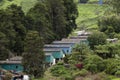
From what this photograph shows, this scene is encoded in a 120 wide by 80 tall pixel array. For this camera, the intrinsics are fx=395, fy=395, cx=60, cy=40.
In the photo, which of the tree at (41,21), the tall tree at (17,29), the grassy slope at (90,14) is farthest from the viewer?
the grassy slope at (90,14)

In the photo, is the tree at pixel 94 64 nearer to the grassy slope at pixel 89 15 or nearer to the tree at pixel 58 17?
the tree at pixel 58 17

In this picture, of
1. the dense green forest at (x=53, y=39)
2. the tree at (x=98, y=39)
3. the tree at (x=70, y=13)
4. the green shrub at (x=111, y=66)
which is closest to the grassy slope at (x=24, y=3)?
the tree at (x=70, y=13)

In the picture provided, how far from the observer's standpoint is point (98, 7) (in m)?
76.8

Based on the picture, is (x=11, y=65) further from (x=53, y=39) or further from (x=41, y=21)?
(x=53, y=39)

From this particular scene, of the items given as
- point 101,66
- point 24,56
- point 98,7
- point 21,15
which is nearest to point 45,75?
point 24,56

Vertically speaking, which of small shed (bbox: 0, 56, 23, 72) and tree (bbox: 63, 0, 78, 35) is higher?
tree (bbox: 63, 0, 78, 35)

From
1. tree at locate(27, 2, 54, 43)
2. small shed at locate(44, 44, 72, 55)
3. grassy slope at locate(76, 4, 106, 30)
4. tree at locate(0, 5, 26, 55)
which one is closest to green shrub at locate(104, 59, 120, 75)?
tree at locate(0, 5, 26, 55)

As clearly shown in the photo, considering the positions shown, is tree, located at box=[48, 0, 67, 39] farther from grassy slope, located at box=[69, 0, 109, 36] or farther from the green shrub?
grassy slope, located at box=[69, 0, 109, 36]

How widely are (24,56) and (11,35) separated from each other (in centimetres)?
591

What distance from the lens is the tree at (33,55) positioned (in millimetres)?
31891

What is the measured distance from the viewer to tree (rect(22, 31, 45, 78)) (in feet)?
105

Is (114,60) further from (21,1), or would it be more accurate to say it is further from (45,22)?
(21,1)

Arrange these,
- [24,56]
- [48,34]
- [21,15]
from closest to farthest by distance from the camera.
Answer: [24,56], [21,15], [48,34]

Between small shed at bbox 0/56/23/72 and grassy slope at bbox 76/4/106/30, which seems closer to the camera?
small shed at bbox 0/56/23/72
